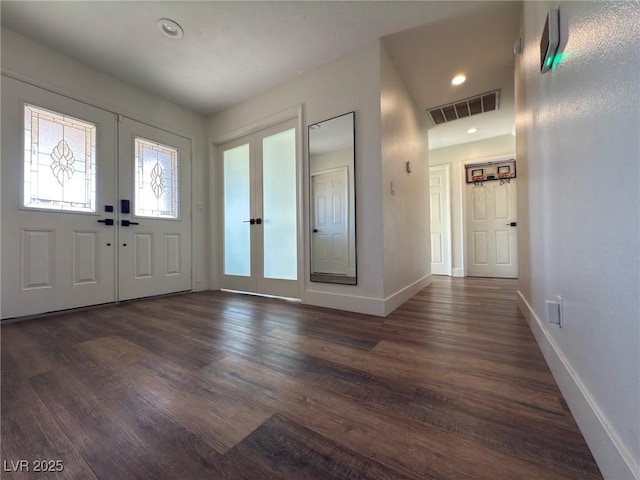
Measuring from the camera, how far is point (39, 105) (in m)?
2.29

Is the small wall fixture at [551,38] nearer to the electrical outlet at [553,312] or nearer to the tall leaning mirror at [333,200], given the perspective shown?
the electrical outlet at [553,312]

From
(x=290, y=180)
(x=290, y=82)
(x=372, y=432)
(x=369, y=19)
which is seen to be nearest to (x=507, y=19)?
(x=369, y=19)

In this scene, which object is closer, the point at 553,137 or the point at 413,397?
the point at 413,397

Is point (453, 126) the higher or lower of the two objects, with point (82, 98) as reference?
higher

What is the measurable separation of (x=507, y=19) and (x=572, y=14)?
162 cm

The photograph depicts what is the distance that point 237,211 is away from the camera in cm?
345

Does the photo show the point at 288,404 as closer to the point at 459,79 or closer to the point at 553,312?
the point at 553,312

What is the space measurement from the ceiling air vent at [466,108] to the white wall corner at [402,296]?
2317 millimetres

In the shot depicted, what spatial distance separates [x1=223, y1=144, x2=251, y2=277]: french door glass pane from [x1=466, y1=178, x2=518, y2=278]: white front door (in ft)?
12.8

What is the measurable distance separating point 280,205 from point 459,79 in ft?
8.08

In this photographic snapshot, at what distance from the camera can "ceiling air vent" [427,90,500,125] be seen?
3211 millimetres

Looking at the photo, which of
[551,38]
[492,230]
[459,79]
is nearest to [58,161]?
[551,38]

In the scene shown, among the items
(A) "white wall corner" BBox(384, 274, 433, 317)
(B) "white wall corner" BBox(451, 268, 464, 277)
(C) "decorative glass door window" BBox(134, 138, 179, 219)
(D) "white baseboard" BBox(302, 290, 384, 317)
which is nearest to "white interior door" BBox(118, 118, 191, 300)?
(C) "decorative glass door window" BBox(134, 138, 179, 219)

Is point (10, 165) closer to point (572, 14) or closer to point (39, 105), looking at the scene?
point (39, 105)
